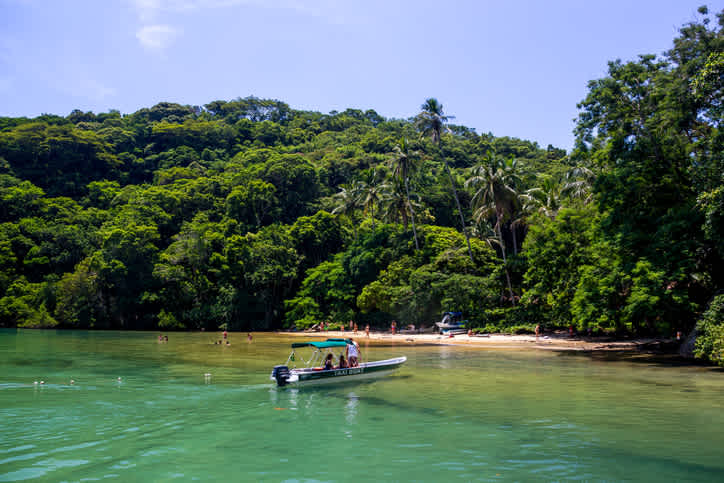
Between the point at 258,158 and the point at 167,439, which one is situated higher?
the point at 258,158

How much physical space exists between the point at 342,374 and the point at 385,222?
1715 inches

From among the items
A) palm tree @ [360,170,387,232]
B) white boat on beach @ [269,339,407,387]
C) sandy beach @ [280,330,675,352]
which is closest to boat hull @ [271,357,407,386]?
white boat on beach @ [269,339,407,387]

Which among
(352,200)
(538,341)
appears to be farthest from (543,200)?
(352,200)

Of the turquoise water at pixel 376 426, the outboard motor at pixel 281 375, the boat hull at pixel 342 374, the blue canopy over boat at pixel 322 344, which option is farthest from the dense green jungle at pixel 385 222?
the outboard motor at pixel 281 375

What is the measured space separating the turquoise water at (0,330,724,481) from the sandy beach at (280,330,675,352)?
23.4 ft

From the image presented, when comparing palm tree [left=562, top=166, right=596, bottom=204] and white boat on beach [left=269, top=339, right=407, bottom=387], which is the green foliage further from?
palm tree [left=562, top=166, right=596, bottom=204]

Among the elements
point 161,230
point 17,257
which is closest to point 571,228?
point 161,230

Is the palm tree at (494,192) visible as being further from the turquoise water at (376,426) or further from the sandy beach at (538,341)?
the turquoise water at (376,426)

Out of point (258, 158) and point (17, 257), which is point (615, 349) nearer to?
point (258, 158)

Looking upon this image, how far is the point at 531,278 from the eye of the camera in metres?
37.9

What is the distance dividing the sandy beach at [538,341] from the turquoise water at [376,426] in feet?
23.4

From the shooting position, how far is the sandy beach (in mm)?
30938

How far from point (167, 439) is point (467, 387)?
37.3ft

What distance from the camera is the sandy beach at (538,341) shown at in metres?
30.9
